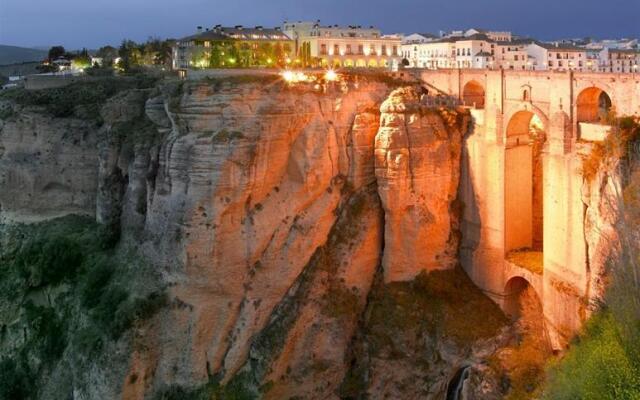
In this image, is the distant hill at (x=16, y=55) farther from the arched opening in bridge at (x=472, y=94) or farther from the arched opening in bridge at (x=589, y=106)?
the arched opening in bridge at (x=589, y=106)

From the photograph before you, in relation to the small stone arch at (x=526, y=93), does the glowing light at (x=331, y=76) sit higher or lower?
higher

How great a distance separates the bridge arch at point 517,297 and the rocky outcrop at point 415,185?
2.83 meters

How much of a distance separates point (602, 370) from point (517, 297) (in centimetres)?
1412

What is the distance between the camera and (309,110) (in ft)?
109

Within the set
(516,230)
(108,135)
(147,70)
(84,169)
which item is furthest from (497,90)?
(147,70)

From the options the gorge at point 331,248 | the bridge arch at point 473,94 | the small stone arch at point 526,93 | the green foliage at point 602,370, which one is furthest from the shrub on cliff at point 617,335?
the bridge arch at point 473,94

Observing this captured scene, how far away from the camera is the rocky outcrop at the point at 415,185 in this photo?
1302 inches

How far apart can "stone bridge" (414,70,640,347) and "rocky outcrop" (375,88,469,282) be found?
103 cm

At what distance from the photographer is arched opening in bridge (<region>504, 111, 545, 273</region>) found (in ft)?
105

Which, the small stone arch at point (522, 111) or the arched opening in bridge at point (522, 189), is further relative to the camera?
the arched opening in bridge at point (522, 189)

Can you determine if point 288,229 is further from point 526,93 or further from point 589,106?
point 589,106

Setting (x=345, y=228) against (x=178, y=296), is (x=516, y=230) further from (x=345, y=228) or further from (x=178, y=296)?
(x=178, y=296)

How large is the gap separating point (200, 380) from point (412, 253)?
1060cm

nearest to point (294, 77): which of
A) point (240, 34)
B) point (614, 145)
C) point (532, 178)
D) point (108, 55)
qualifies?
point (532, 178)
